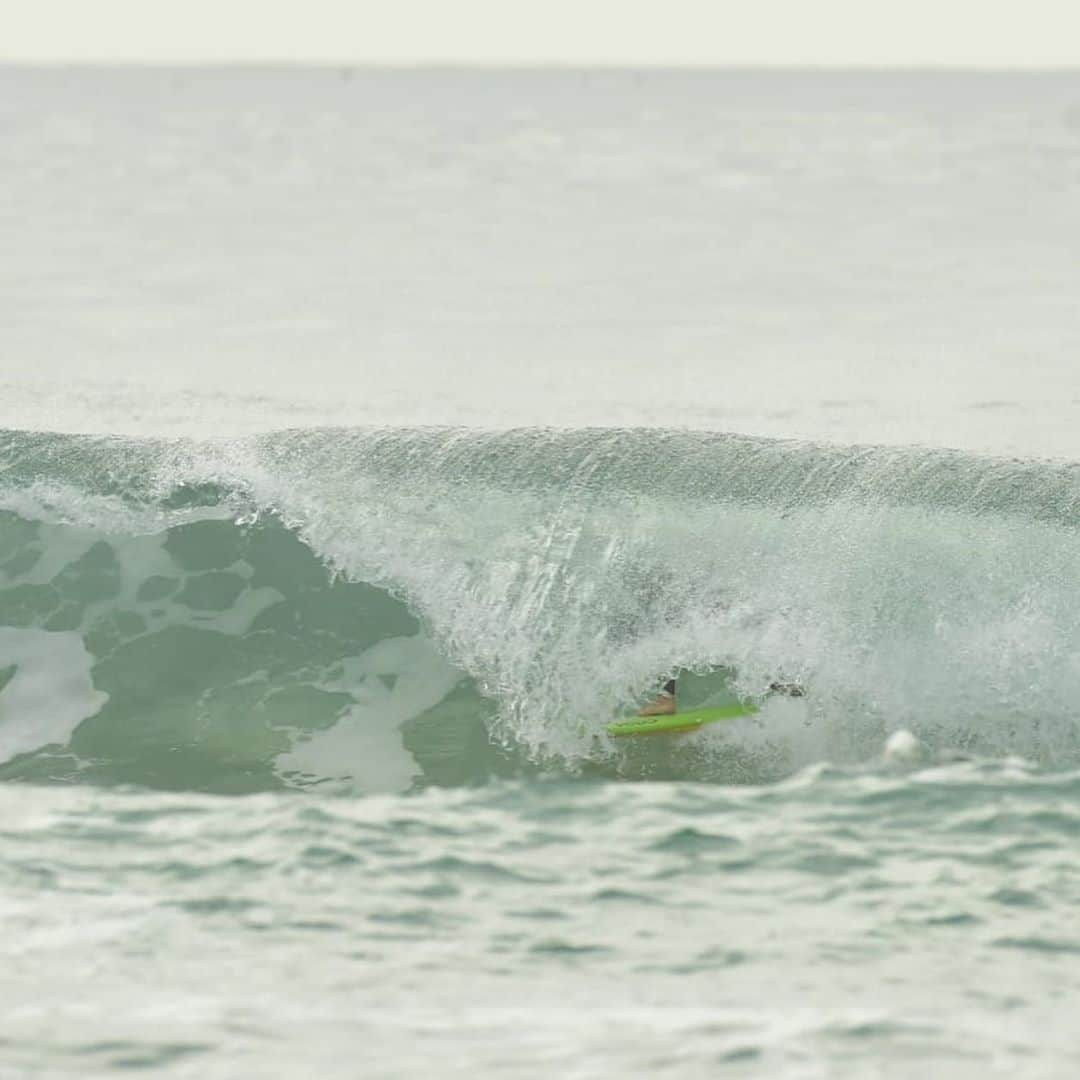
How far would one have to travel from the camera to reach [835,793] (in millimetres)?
9078

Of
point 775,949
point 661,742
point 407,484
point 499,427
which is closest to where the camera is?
point 775,949

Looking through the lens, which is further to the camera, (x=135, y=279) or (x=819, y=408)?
(x=135, y=279)

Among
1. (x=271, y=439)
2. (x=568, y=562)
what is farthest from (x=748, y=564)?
(x=271, y=439)

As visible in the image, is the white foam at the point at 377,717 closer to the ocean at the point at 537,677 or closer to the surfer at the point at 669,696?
the ocean at the point at 537,677

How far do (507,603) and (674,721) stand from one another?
1551 millimetres

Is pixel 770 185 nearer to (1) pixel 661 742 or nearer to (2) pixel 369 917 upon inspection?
(1) pixel 661 742

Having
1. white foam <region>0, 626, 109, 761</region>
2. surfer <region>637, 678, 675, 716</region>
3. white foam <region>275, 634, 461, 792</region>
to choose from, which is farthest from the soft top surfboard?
white foam <region>0, 626, 109, 761</region>

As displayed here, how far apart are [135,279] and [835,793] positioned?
66.7 ft

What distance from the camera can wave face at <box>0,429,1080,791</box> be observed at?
10.9 m

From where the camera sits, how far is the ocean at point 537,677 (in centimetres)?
682

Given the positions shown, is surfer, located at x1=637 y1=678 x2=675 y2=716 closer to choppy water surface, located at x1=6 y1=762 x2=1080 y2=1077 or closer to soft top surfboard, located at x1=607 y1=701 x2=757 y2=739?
soft top surfboard, located at x1=607 y1=701 x2=757 y2=739

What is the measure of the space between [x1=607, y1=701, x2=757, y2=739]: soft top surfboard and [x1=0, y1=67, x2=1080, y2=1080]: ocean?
0.11m

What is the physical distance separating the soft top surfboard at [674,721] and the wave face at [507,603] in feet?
0.38

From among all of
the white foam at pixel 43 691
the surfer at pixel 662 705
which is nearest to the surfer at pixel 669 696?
the surfer at pixel 662 705
